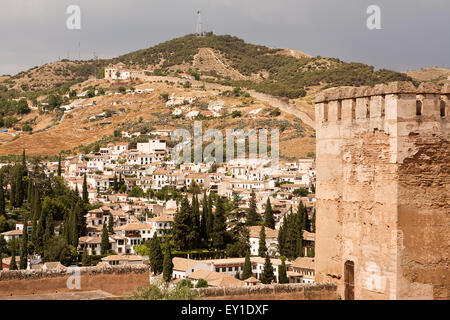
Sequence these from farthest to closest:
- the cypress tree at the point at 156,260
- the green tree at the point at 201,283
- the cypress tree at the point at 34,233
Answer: the cypress tree at the point at 34,233 < the cypress tree at the point at 156,260 < the green tree at the point at 201,283

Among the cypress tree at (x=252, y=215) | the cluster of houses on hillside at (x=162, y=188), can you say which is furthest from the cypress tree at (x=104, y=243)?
the cypress tree at (x=252, y=215)

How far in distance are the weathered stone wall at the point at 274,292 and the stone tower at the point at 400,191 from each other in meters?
0.50

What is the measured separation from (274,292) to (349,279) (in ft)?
2.71

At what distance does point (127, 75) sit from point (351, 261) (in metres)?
97.0

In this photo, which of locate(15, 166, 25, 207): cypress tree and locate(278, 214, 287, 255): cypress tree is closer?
locate(278, 214, 287, 255): cypress tree

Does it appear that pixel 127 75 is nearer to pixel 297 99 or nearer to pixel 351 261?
pixel 297 99

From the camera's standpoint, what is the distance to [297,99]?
89.0m

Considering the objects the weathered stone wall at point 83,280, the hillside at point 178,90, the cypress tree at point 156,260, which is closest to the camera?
the weathered stone wall at point 83,280

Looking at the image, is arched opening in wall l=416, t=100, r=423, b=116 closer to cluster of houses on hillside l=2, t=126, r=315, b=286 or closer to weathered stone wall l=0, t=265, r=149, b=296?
weathered stone wall l=0, t=265, r=149, b=296

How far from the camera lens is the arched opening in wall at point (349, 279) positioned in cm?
745

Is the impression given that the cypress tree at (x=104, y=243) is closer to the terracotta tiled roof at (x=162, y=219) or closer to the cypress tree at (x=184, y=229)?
the cypress tree at (x=184, y=229)

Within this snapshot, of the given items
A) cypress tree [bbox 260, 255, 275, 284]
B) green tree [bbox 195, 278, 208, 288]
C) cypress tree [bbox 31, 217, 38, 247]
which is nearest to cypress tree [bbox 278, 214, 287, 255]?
cypress tree [bbox 260, 255, 275, 284]

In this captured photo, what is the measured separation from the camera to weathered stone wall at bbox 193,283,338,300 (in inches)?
292

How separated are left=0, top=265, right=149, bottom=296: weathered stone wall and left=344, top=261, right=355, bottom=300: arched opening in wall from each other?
2.33 m
